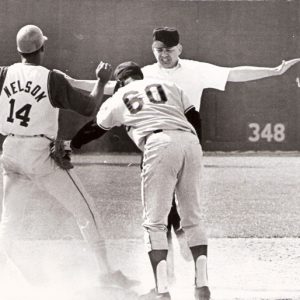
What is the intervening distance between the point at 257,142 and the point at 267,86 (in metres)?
1.10

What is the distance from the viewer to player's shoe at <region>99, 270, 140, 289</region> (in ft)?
16.4

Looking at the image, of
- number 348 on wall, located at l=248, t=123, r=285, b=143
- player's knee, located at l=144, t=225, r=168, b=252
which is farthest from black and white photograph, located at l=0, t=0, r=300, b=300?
number 348 on wall, located at l=248, t=123, r=285, b=143

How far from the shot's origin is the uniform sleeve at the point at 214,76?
542 centimetres

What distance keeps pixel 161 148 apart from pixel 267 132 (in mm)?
12704

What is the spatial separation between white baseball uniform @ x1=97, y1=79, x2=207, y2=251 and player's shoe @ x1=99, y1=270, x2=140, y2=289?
50 cm

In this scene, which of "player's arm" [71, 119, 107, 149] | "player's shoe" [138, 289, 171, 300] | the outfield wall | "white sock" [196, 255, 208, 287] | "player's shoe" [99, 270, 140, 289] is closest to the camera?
"player's shoe" [138, 289, 171, 300]

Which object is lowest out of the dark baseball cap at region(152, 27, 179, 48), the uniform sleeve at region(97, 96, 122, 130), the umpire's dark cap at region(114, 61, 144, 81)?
the uniform sleeve at region(97, 96, 122, 130)

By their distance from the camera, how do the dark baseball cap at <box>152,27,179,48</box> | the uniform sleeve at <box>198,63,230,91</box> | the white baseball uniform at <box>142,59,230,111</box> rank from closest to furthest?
the dark baseball cap at <box>152,27,179,48</box>
the white baseball uniform at <box>142,59,230,111</box>
the uniform sleeve at <box>198,63,230,91</box>

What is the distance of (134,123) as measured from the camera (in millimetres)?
4668

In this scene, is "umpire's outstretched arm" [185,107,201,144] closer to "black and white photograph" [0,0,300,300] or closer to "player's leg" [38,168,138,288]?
"black and white photograph" [0,0,300,300]

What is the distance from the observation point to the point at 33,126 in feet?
15.7

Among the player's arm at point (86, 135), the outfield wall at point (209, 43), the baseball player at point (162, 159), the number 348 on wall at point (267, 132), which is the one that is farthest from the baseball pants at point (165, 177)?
the number 348 on wall at point (267, 132)

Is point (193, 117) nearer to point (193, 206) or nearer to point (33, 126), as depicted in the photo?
point (193, 206)

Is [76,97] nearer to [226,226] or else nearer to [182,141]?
[182,141]
